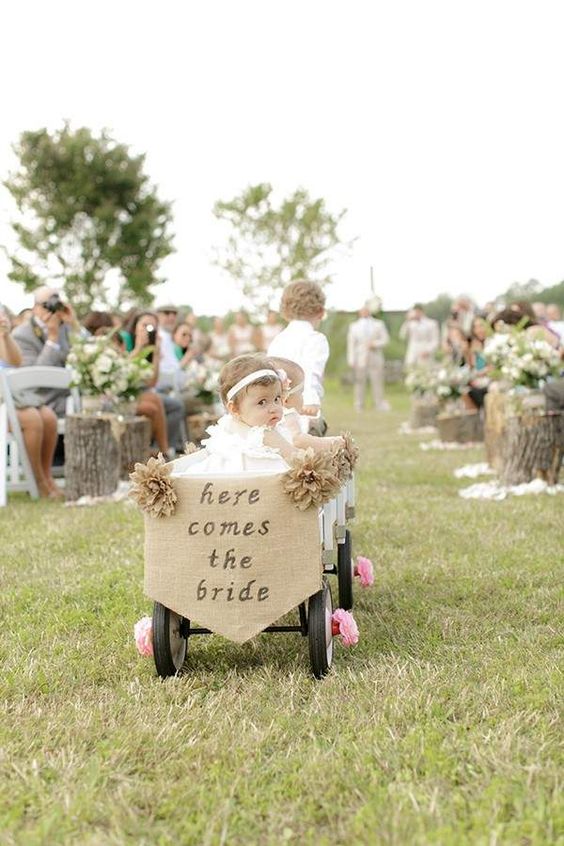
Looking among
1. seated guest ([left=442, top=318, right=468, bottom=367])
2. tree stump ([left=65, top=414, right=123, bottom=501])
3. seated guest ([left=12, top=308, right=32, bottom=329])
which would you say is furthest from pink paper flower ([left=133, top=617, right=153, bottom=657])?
seated guest ([left=442, top=318, right=468, bottom=367])

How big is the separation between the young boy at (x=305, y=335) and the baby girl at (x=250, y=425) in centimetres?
156

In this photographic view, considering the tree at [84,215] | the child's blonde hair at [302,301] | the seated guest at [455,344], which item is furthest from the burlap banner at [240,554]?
the tree at [84,215]

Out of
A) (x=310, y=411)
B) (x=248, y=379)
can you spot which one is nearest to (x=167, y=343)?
(x=310, y=411)

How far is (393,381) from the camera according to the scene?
3272 cm

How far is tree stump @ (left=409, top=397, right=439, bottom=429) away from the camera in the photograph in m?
17.3

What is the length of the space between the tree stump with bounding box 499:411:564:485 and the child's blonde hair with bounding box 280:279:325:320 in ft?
12.0

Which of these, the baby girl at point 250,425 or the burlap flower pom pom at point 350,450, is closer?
the baby girl at point 250,425

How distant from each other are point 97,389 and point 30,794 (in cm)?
655

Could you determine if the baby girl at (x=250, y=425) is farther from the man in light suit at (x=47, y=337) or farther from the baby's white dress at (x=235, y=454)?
the man in light suit at (x=47, y=337)

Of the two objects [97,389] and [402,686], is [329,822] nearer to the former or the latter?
[402,686]

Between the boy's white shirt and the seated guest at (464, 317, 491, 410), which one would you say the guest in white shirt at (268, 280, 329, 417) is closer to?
the boy's white shirt

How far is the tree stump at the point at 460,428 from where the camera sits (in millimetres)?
14443

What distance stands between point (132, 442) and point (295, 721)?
673 cm

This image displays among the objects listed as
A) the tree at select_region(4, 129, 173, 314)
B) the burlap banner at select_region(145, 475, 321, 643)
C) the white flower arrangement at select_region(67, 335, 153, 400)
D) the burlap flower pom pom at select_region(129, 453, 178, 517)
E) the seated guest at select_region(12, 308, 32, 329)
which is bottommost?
the burlap banner at select_region(145, 475, 321, 643)
